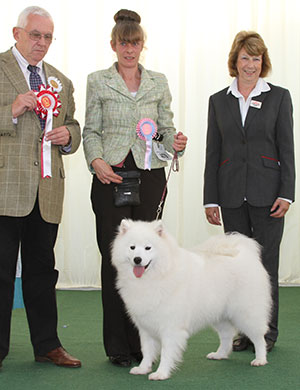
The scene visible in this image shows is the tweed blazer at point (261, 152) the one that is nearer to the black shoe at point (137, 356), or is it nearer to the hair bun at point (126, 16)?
the hair bun at point (126, 16)

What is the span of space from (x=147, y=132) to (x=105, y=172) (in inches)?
12.5

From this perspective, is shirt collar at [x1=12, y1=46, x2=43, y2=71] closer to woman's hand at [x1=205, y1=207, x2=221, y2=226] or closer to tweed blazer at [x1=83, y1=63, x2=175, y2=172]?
tweed blazer at [x1=83, y1=63, x2=175, y2=172]

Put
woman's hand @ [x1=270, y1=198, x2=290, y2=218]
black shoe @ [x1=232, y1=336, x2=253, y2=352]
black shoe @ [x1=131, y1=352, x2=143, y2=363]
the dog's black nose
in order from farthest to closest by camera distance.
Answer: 1. black shoe @ [x1=232, y1=336, x2=253, y2=352]
2. woman's hand @ [x1=270, y1=198, x2=290, y2=218]
3. black shoe @ [x1=131, y1=352, x2=143, y2=363]
4. the dog's black nose

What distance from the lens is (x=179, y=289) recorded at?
2.78 meters

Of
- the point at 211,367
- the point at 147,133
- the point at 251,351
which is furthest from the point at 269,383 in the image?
the point at 147,133

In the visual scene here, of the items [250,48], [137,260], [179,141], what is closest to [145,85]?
[179,141]

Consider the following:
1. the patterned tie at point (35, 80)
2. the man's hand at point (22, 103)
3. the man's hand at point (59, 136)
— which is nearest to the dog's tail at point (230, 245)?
the man's hand at point (59, 136)

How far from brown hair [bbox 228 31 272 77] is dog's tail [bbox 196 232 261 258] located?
104 cm

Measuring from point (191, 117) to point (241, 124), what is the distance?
2.21 metres

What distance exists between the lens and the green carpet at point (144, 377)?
2664 millimetres

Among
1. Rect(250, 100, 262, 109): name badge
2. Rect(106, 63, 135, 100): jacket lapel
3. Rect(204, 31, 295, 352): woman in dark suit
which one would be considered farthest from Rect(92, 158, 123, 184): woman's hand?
Rect(250, 100, 262, 109): name badge

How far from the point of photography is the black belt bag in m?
2.94

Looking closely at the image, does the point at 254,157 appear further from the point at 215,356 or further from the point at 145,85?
the point at 215,356

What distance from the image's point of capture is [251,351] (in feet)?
11.0
